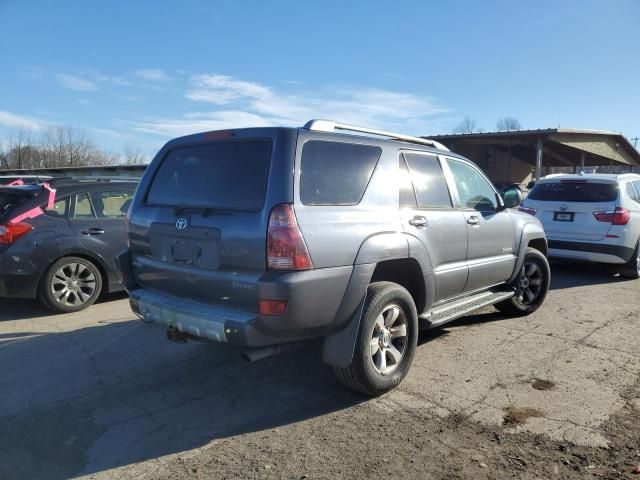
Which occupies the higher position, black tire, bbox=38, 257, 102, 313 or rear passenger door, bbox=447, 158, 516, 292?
rear passenger door, bbox=447, 158, 516, 292

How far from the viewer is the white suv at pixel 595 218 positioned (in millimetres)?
8023

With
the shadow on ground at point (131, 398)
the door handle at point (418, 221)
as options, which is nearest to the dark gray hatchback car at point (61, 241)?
the shadow on ground at point (131, 398)

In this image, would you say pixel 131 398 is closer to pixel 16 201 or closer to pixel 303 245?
pixel 303 245

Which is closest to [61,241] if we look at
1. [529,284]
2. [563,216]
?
[529,284]

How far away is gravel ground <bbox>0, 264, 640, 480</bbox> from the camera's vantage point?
9.71ft

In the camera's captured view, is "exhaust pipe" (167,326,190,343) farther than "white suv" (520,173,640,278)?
No

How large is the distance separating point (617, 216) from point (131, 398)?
7.59 metres

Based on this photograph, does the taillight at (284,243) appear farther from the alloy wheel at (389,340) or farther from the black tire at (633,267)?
the black tire at (633,267)

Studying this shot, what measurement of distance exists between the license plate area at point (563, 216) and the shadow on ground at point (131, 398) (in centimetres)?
563

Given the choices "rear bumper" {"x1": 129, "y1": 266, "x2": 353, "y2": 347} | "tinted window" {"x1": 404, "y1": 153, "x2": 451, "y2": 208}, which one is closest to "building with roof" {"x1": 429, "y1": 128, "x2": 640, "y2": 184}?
"tinted window" {"x1": 404, "y1": 153, "x2": 451, "y2": 208}

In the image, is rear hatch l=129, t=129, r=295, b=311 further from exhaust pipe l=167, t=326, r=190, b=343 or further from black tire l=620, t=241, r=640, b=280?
black tire l=620, t=241, r=640, b=280

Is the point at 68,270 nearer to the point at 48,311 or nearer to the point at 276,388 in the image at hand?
the point at 48,311

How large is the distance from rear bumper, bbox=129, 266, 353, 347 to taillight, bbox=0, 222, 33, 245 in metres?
3.32

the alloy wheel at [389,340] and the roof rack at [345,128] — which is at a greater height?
the roof rack at [345,128]
